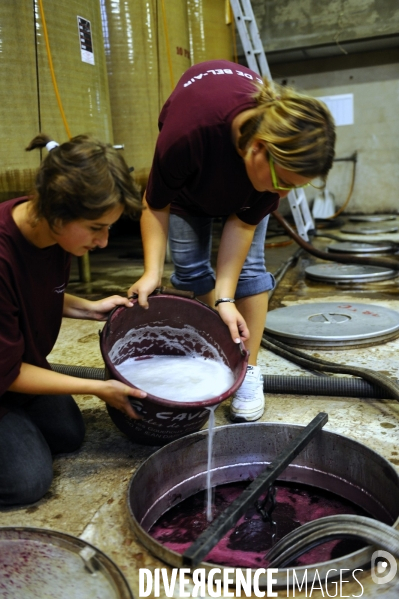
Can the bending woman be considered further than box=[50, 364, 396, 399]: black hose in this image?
No

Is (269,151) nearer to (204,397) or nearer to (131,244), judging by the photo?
(204,397)

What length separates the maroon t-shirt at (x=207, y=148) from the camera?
1.36 meters

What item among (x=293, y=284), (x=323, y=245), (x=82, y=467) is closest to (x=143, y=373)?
(x=82, y=467)

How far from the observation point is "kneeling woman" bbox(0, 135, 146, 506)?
3.70ft

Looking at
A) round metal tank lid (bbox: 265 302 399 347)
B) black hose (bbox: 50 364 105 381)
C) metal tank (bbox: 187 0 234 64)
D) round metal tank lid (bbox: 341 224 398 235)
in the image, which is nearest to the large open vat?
black hose (bbox: 50 364 105 381)

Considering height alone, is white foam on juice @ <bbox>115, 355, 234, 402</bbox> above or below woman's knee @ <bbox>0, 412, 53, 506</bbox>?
above

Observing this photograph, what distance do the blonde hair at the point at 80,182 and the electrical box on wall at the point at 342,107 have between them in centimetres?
564

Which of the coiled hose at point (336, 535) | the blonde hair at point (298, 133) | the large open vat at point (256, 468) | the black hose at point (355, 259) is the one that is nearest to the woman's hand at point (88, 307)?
the large open vat at point (256, 468)

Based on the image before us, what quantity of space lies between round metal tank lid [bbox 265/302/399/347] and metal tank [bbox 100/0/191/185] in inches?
57.5

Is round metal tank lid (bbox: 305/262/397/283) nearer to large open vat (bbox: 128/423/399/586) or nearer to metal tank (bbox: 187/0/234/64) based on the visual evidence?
metal tank (bbox: 187/0/234/64)

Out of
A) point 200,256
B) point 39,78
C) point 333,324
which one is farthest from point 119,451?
point 39,78

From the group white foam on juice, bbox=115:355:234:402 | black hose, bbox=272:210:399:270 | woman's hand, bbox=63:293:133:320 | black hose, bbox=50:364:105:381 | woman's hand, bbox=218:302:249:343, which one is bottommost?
black hose, bbox=272:210:399:270

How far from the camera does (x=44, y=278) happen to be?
4.38ft

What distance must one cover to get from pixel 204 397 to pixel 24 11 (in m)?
1.93
